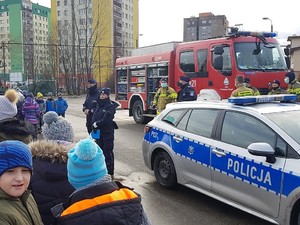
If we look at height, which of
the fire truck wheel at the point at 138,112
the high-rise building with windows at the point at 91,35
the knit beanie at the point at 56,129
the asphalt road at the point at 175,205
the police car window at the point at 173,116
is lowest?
the asphalt road at the point at 175,205

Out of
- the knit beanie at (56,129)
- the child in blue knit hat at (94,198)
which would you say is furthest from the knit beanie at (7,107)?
the child in blue knit hat at (94,198)

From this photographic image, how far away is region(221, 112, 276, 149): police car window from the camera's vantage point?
13.5ft

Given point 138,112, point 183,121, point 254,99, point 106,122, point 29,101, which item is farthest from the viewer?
point 138,112

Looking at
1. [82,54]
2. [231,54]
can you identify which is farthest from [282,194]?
[82,54]

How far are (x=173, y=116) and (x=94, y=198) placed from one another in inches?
161

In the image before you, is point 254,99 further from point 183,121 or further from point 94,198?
point 94,198

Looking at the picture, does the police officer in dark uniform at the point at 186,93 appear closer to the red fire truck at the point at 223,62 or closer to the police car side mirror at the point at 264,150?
the red fire truck at the point at 223,62

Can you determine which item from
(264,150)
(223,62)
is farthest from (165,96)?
(264,150)

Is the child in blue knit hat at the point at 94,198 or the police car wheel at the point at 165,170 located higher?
the child in blue knit hat at the point at 94,198

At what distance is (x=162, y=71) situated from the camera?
496 inches

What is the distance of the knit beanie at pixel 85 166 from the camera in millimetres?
1846

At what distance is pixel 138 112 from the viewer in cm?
1421

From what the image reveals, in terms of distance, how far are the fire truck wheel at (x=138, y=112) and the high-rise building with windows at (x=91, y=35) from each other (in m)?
23.4

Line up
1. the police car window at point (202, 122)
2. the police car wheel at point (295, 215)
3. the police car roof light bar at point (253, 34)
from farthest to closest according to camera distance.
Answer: the police car roof light bar at point (253, 34), the police car window at point (202, 122), the police car wheel at point (295, 215)
